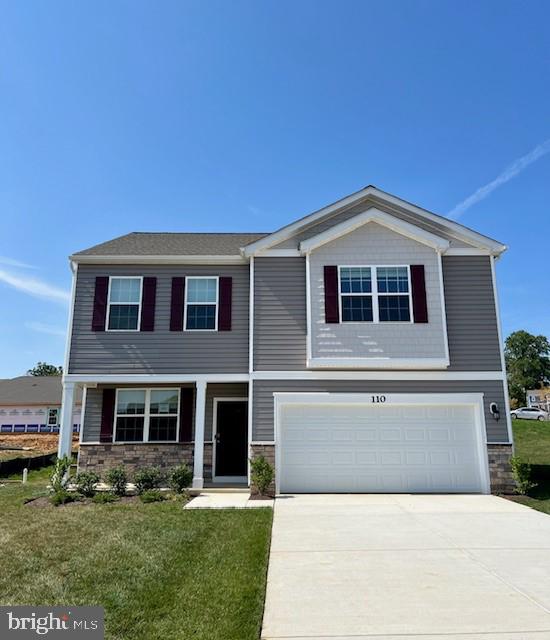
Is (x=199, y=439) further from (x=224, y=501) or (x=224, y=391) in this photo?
(x=224, y=501)

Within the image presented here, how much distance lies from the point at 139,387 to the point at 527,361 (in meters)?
84.9

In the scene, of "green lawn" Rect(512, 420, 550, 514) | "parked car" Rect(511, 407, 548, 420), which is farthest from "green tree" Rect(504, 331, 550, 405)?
"green lawn" Rect(512, 420, 550, 514)

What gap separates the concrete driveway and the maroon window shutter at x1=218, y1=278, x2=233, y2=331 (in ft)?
17.4

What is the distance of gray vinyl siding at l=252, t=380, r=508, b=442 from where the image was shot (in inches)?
453

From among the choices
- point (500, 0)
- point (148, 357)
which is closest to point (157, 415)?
point (148, 357)

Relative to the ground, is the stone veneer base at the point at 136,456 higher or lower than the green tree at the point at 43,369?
lower

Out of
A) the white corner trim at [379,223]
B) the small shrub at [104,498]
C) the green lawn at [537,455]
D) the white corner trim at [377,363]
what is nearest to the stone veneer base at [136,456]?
the small shrub at [104,498]

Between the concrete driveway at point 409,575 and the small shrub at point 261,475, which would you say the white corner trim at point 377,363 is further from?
the concrete driveway at point 409,575

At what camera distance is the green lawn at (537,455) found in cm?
1034

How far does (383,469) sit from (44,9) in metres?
12.5

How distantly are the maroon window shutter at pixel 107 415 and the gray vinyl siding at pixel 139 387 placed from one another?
0.14m

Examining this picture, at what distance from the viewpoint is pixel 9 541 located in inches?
269

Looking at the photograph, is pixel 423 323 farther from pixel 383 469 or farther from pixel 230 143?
pixel 230 143

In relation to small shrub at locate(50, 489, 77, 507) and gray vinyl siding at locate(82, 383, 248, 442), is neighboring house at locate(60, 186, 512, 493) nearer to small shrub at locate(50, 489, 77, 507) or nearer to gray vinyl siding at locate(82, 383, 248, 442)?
gray vinyl siding at locate(82, 383, 248, 442)
